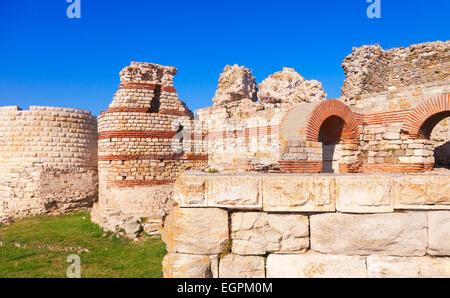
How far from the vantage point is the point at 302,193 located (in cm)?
244

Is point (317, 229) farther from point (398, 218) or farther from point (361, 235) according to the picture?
point (398, 218)

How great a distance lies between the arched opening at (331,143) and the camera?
23.0ft

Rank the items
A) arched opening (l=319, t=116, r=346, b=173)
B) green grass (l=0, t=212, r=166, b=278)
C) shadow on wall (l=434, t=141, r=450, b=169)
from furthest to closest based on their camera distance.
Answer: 1. shadow on wall (l=434, t=141, r=450, b=169)
2. arched opening (l=319, t=116, r=346, b=173)
3. green grass (l=0, t=212, r=166, b=278)

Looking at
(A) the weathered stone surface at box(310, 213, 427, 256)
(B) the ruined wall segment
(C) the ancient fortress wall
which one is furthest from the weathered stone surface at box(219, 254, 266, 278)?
(C) the ancient fortress wall

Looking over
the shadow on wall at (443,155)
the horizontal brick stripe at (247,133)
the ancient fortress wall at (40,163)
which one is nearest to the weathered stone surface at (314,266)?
the horizontal brick stripe at (247,133)

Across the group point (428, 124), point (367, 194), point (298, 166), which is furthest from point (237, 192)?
point (428, 124)

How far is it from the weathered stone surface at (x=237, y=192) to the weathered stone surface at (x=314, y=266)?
19.6 inches

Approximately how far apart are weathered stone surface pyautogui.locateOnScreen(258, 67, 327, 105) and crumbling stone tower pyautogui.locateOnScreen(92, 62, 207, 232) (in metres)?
4.12

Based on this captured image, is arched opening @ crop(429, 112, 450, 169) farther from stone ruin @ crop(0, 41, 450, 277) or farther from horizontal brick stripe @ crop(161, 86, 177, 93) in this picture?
horizontal brick stripe @ crop(161, 86, 177, 93)

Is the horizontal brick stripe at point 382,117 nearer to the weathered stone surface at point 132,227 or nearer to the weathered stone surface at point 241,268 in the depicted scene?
the weathered stone surface at point 241,268

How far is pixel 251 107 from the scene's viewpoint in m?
10.2

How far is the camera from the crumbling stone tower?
1011 centimetres

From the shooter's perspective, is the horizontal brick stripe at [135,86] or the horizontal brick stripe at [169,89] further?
the horizontal brick stripe at [169,89]

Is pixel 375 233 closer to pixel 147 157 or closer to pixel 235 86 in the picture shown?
pixel 147 157
